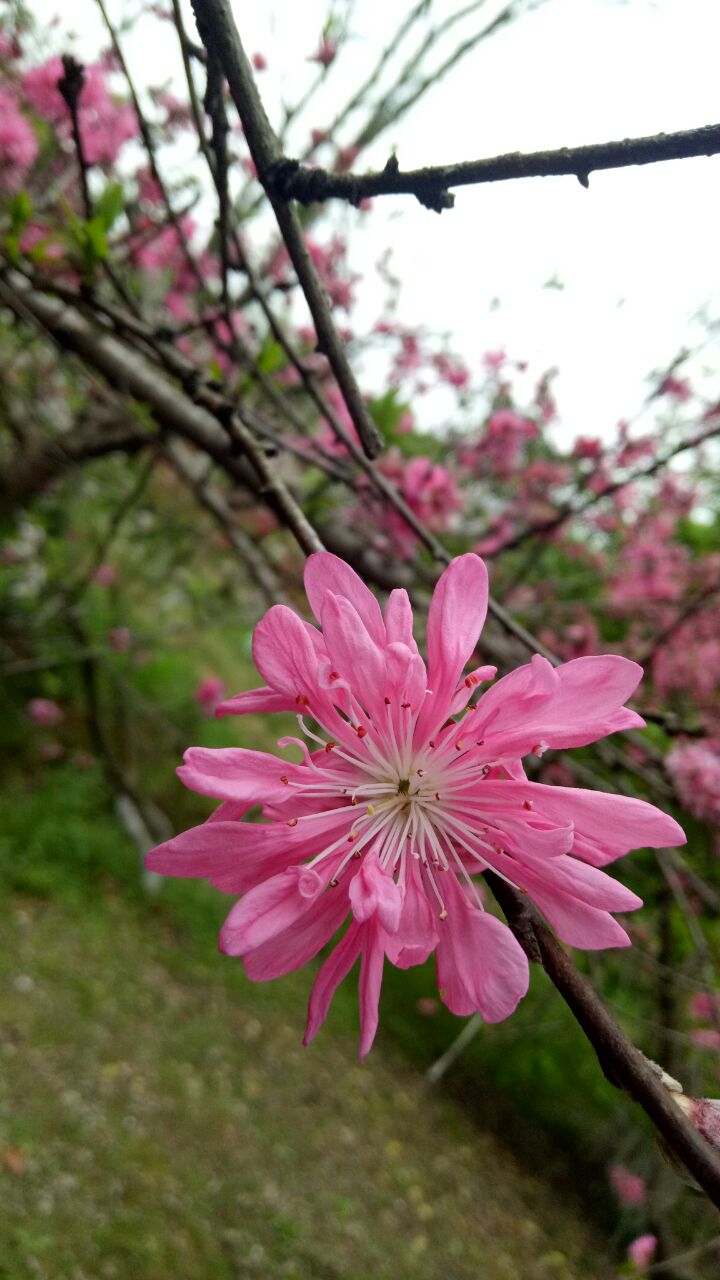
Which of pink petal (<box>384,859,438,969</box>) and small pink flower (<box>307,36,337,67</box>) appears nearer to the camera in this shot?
pink petal (<box>384,859,438,969</box>)

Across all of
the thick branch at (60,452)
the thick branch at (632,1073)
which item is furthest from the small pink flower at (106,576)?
the thick branch at (632,1073)

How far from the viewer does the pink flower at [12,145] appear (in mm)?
2641

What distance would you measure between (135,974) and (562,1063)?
3100 mm

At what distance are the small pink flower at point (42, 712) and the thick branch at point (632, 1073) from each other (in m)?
5.33

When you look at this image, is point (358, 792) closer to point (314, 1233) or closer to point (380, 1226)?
point (314, 1233)

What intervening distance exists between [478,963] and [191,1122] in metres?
4.29

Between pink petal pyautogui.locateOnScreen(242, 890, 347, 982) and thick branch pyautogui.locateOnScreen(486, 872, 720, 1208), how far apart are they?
0.22 meters

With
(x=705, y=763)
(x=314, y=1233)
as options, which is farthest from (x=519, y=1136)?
(x=705, y=763)

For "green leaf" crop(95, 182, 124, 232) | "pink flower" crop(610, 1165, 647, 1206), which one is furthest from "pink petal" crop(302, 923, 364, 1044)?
"pink flower" crop(610, 1165, 647, 1206)

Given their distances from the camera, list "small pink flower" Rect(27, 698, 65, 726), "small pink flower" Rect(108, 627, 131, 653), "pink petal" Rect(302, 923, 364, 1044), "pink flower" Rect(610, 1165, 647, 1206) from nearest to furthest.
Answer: "pink petal" Rect(302, 923, 364, 1044) < "pink flower" Rect(610, 1165, 647, 1206) < "small pink flower" Rect(108, 627, 131, 653) < "small pink flower" Rect(27, 698, 65, 726)

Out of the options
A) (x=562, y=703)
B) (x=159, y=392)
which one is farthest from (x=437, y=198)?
(x=159, y=392)

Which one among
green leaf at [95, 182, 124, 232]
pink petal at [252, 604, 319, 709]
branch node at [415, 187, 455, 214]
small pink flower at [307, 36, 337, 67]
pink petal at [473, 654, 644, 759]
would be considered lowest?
pink petal at [252, 604, 319, 709]

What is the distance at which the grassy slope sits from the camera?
11.3ft

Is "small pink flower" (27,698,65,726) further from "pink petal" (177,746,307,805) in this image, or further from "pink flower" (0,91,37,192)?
"pink petal" (177,746,307,805)
